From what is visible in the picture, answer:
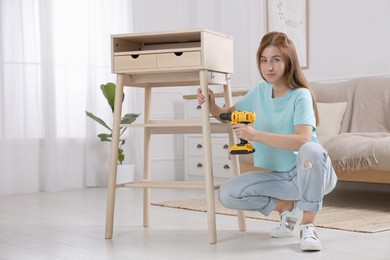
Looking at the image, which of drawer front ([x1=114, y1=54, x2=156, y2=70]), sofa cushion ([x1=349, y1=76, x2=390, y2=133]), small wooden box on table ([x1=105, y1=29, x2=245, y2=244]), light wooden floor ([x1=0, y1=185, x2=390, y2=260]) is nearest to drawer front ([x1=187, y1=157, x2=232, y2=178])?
sofa cushion ([x1=349, y1=76, x2=390, y2=133])

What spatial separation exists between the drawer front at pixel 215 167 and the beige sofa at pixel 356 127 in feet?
2.55

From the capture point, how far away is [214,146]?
5.22 metres

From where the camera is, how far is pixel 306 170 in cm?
247

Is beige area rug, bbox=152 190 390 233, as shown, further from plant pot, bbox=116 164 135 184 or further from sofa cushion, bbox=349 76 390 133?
plant pot, bbox=116 164 135 184

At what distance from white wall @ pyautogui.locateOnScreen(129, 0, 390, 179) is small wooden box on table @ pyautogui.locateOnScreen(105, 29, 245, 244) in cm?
195

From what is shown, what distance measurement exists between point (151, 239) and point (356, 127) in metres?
1.94

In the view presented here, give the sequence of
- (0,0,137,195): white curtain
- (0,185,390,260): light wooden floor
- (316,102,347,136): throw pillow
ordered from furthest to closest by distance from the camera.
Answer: (0,0,137,195): white curtain
(316,102,347,136): throw pillow
(0,185,390,260): light wooden floor

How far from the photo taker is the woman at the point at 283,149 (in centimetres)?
247

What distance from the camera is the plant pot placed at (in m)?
5.13

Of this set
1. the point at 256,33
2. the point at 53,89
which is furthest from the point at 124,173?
the point at 256,33

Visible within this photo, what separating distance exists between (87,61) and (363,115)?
2177mm

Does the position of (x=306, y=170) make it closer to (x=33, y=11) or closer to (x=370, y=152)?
(x=370, y=152)

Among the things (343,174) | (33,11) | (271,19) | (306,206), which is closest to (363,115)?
(343,174)

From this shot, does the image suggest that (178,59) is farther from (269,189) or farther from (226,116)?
(269,189)
